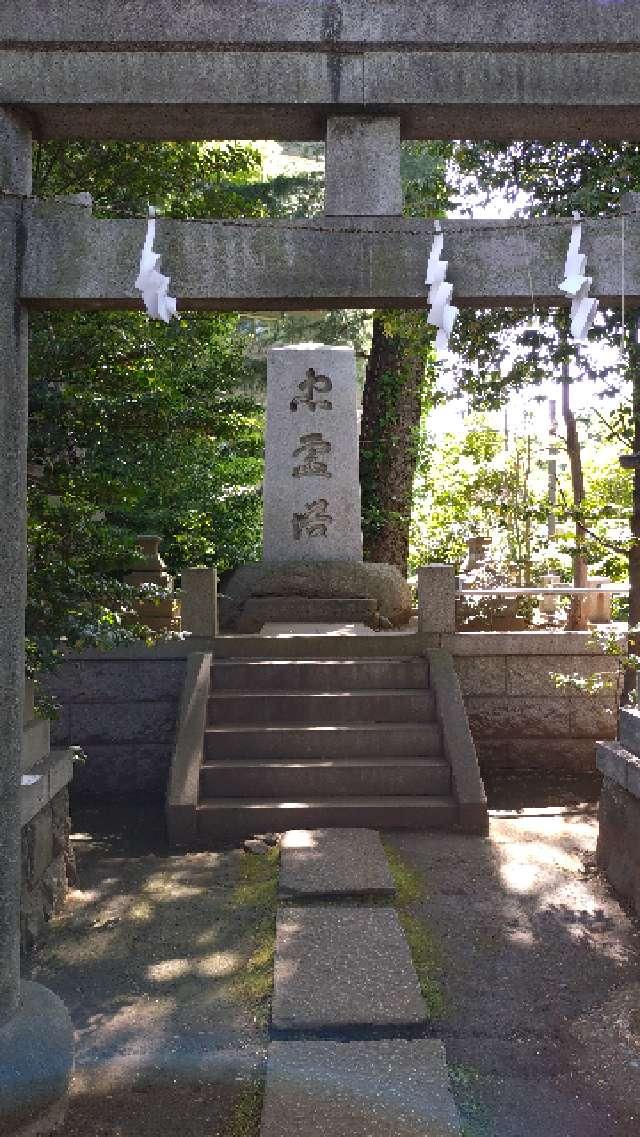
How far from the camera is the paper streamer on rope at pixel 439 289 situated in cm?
376

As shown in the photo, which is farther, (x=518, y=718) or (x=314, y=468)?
(x=314, y=468)

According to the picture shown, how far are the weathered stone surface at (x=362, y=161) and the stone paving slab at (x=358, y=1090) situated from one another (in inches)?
146

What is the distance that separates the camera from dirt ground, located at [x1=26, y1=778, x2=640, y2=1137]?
409 cm

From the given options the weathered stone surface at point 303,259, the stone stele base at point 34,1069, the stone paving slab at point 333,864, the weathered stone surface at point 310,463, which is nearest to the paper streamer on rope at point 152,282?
the weathered stone surface at point 303,259

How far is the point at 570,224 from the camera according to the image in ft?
12.6

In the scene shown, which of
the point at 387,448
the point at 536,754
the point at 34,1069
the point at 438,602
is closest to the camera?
the point at 34,1069

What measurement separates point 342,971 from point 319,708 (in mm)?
4353

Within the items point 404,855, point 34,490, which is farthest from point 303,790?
point 34,490

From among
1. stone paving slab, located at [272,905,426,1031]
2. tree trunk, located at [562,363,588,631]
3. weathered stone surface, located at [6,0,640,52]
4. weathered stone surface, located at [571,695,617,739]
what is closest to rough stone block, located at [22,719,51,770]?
stone paving slab, located at [272,905,426,1031]

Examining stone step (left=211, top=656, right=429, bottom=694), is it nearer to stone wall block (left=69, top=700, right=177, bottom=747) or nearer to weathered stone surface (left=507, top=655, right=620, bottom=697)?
stone wall block (left=69, top=700, right=177, bottom=747)

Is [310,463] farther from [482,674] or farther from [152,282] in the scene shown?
[152,282]

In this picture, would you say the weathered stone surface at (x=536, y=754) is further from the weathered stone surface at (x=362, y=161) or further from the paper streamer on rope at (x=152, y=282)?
the paper streamer on rope at (x=152, y=282)

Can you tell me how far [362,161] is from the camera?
13.0 ft

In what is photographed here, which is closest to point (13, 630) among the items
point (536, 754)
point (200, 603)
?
point (200, 603)
